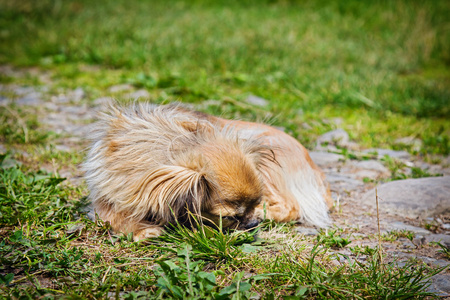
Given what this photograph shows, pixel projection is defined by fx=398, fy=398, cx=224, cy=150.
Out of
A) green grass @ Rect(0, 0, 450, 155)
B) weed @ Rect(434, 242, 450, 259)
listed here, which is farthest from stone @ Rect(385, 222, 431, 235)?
green grass @ Rect(0, 0, 450, 155)

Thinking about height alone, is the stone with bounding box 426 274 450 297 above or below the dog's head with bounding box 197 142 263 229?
below

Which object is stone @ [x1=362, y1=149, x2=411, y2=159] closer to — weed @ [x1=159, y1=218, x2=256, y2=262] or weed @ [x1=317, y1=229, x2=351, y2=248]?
weed @ [x1=317, y1=229, x2=351, y2=248]

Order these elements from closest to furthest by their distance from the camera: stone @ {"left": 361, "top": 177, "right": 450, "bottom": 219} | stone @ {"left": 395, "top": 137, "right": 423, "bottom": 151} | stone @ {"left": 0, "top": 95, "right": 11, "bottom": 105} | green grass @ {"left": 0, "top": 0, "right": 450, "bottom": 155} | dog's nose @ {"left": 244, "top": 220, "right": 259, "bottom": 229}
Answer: dog's nose @ {"left": 244, "top": 220, "right": 259, "bottom": 229}
stone @ {"left": 361, "top": 177, "right": 450, "bottom": 219}
stone @ {"left": 395, "top": 137, "right": 423, "bottom": 151}
stone @ {"left": 0, "top": 95, "right": 11, "bottom": 105}
green grass @ {"left": 0, "top": 0, "right": 450, "bottom": 155}

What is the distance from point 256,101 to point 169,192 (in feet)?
14.5

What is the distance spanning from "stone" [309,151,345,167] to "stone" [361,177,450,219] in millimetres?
883

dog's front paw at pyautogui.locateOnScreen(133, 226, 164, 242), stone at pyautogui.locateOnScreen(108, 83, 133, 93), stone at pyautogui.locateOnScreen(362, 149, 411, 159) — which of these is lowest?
stone at pyautogui.locateOnScreen(362, 149, 411, 159)

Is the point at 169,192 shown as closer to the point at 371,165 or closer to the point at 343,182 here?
the point at 343,182

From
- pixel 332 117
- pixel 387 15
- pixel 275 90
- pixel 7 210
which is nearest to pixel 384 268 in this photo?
pixel 7 210

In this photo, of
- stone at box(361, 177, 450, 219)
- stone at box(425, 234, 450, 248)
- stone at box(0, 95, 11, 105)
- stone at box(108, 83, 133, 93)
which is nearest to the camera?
stone at box(425, 234, 450, 248)

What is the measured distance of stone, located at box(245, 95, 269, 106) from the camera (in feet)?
22.2

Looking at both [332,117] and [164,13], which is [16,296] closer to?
[332,117]

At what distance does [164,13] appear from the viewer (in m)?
12.8

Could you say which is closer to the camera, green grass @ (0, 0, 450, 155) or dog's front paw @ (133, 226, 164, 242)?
dog's front paw @ (133, 226, 164, 242)

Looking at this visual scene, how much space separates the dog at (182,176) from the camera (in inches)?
109
